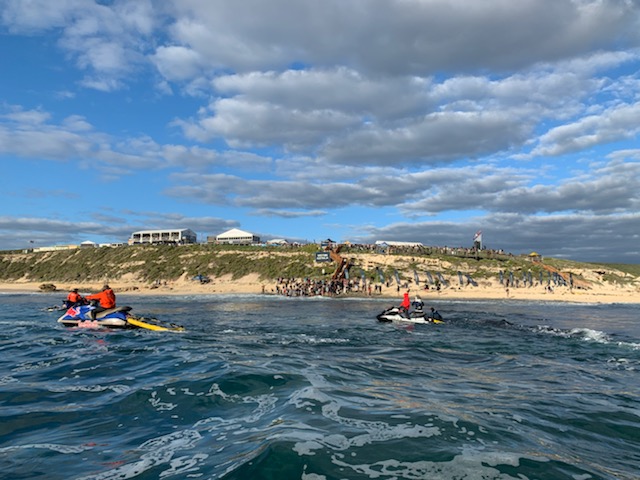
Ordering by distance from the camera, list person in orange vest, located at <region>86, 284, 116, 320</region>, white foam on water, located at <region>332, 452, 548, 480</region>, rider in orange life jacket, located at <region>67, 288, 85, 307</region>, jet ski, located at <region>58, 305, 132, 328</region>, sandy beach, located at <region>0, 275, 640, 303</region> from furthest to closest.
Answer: sandy beach, located at <region>0, 275, 640, 303</region>, rider in orange life jacket, located at <region>67, 288, 85, 307</region>, person in orange vest, located at <region>86, 284, 116, 320</region>, jet ski, located at <region>58, 305, 132, 328</region>, white foam on water, located at <region>332, 452, 548, 480</region>

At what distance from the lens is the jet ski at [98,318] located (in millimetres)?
20578

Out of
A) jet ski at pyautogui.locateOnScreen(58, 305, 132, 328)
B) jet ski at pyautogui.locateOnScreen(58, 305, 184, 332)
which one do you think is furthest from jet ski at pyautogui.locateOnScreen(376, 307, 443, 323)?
jet ski at pyautogui.locateOnScreen(58, 305, 132, 328)

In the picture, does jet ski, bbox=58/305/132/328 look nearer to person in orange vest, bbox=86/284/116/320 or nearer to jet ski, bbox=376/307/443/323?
person in orange vest, bbox=86/284/116/320

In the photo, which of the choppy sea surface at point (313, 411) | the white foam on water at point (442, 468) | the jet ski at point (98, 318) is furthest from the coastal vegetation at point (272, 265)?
the white foam on water at point (442, 468)

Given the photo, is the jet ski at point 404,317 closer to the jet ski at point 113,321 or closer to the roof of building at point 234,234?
the jet ski at point 113,321

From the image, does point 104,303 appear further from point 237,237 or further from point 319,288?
point 237,237

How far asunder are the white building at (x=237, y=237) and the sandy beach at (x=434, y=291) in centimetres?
2483

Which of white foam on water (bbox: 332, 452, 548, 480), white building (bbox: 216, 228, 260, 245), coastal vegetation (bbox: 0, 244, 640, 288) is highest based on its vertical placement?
white building (bbox: 216, 228, 260, 245)

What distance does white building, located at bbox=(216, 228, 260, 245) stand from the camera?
88.4 meters

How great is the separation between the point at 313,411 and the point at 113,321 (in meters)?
16.7

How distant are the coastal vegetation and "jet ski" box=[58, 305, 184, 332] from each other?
132 ft

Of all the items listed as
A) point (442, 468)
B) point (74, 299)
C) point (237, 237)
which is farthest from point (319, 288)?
point (442, 468)

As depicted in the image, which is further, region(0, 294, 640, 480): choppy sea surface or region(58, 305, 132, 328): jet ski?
region(58, 305, 132, 328): jet ski

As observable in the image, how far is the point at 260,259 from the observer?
69625 millimetres
